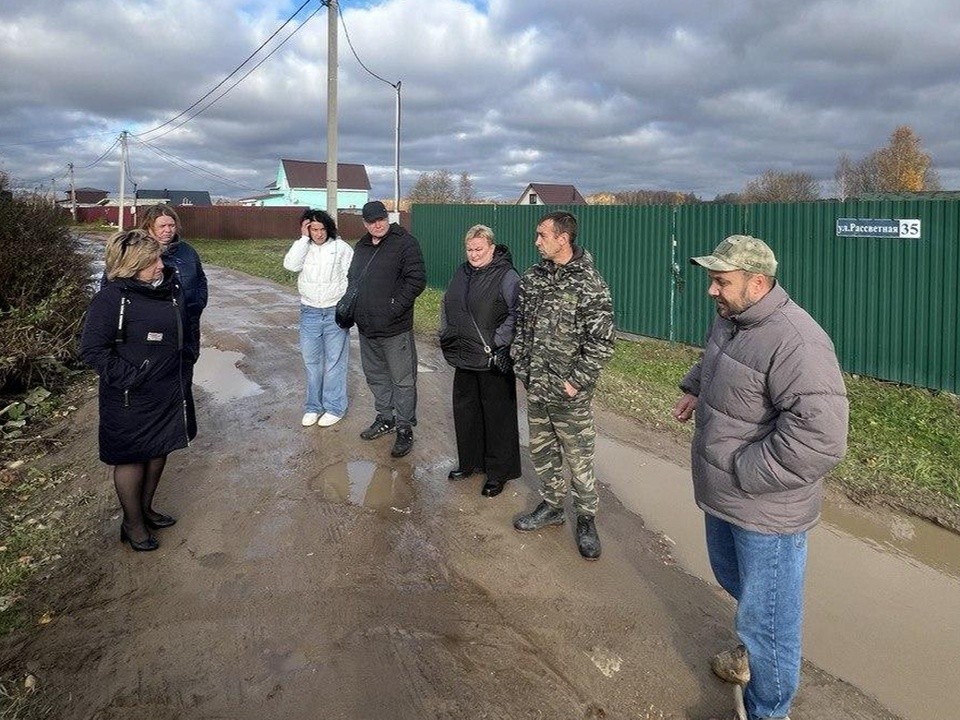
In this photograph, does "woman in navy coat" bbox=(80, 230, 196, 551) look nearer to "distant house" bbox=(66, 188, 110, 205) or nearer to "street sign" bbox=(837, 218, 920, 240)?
"street sign" bbox=(837, 218, 920, 240)

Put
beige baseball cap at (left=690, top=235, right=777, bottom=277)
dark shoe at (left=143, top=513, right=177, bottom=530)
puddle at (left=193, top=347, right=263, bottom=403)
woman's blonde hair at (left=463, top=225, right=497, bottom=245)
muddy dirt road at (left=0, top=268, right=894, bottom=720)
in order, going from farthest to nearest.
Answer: puddle at (left=193, top=347, right=263, bottom=403)
woman's blonde hair at (left=463, top=225, right=497, bottom=245)
dark shoe at (left=143, top=513, right=177, bottom=530)
muddy dirt road at (left=0, top=268, right=894, bottom=720)
beige baseball cap at (left=690, top=235, right=777, bottom=277)

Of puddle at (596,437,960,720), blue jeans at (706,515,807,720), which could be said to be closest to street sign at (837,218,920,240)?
puddle at (596,437,960,720)

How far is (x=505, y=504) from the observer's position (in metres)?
4.64

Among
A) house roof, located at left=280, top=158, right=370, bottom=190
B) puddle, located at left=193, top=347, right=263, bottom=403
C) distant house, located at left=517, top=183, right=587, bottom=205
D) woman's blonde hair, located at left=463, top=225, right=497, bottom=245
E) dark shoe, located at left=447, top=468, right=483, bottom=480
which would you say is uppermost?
house roof, located at left=280, top=158, right=370, bottom=190

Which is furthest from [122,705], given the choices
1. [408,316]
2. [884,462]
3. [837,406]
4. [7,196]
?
[7,196]

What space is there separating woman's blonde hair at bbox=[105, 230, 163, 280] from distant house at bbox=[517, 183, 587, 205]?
54.7 m

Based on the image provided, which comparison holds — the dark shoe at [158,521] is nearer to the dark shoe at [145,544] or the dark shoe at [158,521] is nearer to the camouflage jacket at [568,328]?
the dark shoe at [145,544]

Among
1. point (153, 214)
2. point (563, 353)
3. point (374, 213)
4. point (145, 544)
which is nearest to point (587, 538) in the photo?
point (563, 353)

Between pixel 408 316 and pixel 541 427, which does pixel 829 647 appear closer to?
pixel 541 427

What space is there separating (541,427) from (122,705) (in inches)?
95.2

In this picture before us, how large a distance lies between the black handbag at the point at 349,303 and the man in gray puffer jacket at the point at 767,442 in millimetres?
3320

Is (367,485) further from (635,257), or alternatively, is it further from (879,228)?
(635,257)

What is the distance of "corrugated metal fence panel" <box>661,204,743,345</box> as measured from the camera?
9789mm

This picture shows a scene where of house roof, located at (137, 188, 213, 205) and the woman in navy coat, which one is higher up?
house roof, located at (137, 188, 213, 205)
